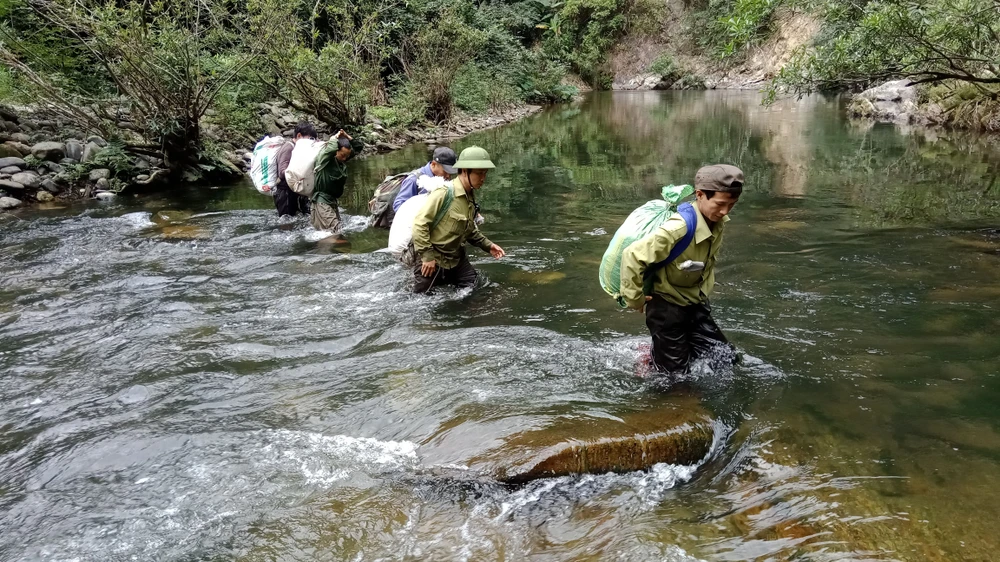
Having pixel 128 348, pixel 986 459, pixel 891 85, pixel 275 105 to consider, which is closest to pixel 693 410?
pixel 986 459

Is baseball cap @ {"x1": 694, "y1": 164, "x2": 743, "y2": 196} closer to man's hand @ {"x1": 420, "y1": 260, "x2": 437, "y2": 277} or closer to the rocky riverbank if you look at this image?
man's hand @ {"x1": 420, "y1": 260, "x2": 437, "y2": 277}

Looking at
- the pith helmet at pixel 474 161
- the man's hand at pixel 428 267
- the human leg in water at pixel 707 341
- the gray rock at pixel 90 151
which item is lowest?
the human leg in water at pixel 707 341

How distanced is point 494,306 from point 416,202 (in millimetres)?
1365

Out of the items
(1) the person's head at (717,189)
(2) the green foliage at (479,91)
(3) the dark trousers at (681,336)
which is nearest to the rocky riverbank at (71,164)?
(3) the dark trousers at (681,336)

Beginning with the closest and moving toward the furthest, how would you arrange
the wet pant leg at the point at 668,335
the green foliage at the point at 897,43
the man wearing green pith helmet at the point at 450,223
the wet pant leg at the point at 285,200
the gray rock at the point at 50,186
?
the wet pant leg at the point at 668,335
the man wearing green pith helmet at the point at 450,223
the green foliage at the point at 897,43
the wet pant leg at the point at 285,200
the gray rock at the point at 50,186

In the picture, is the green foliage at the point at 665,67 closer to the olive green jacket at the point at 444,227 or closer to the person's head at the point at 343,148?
the person's head at the point at 343,148

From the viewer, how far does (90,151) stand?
13492 millimetres

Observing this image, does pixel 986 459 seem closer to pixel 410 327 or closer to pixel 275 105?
pixel 410 327

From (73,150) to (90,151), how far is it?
0.32 meters

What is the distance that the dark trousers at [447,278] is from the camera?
687 centimetres

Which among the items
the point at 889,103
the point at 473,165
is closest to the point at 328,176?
the point at 473,165

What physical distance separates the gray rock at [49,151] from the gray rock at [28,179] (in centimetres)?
65

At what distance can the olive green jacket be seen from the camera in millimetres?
6207

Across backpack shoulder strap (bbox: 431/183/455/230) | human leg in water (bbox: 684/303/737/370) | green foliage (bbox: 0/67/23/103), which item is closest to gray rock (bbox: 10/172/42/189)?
green foliage (bbox: 0/67/23/103)
